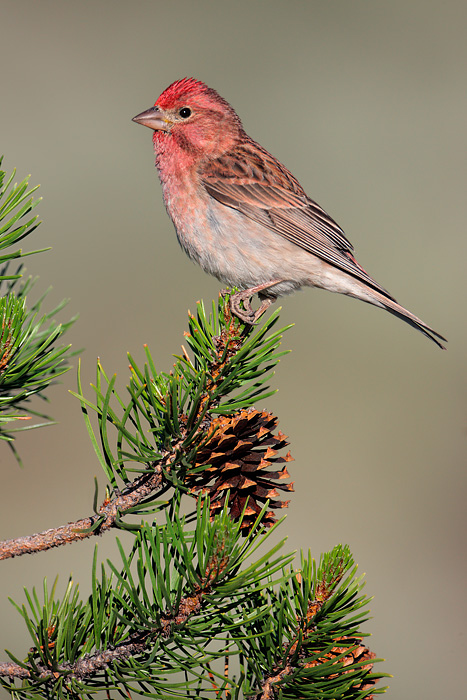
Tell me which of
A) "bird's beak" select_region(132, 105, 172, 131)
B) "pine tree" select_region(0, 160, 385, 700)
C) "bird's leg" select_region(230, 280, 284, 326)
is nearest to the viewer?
"pine tree" select_region(0, 160, 385, 700)

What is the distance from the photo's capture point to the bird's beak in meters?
3.94

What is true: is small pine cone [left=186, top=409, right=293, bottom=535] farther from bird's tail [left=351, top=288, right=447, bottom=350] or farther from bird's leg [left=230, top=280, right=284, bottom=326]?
bird's tail [left=351, top=288, right=447, bottom=350]

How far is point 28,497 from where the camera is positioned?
21.2 feet

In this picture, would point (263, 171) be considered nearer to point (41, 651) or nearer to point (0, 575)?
point (41, 651)

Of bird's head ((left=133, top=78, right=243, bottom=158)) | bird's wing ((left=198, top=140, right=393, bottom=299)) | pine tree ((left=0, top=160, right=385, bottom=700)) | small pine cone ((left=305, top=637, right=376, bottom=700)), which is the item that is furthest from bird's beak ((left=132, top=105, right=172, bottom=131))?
small pine cone ((left=305, top=637, right=376, bottom=700))

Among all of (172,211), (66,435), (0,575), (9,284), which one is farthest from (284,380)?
(9,284)

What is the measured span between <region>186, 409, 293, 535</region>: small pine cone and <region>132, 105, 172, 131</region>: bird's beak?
2723mm

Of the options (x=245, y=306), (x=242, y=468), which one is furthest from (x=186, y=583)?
(x=245, y=306)

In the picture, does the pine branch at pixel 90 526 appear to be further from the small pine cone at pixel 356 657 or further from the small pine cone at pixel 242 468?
the small pine cone at pixel 356 657

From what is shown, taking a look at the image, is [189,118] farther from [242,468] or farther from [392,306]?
[242,468]

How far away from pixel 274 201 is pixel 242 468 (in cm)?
279

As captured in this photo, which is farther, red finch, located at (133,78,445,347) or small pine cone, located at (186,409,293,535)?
red finch, located at (133,78,445,347)

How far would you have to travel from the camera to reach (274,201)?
13.7 ft

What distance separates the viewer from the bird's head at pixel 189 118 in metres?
3.98
